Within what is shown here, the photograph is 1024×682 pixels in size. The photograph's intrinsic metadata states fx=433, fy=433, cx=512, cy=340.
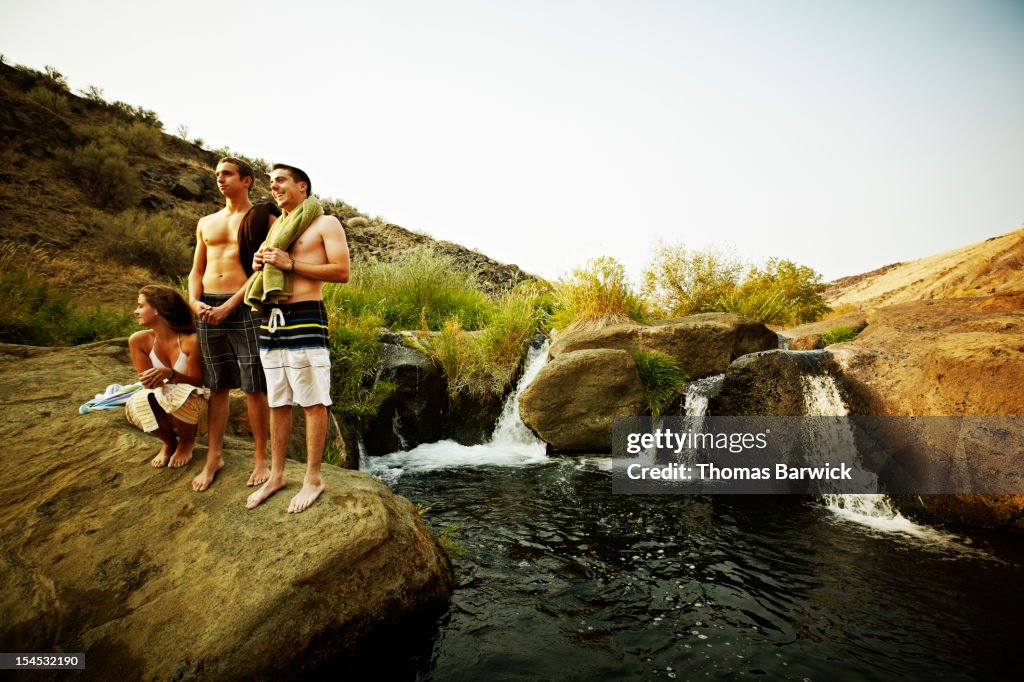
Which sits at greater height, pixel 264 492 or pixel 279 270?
pixel 279 270

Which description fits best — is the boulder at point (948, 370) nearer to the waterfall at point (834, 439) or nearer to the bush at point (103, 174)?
the waterfall at point (834, 439)

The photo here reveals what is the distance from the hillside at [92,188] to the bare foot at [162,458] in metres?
8.03

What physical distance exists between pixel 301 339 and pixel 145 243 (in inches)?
452

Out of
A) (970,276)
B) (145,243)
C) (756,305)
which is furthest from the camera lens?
(970,276)

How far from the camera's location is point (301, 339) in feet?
8.46

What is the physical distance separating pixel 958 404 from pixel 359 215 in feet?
79.1

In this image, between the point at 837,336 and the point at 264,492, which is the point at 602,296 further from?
the point at 264,492

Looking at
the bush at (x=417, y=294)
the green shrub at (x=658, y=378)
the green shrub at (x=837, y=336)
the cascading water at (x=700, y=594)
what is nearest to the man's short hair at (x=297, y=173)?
the cascading water at (x=700, y=594)

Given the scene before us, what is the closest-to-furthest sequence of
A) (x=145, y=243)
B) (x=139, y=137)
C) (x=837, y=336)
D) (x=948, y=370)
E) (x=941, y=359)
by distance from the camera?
(x=948, y=370) → (x=941, y=359) → (x=837, y=336) → (x=145, y=243) → (x=139, y=137)

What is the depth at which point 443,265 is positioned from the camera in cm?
1143

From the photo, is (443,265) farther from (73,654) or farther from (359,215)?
(359,215)

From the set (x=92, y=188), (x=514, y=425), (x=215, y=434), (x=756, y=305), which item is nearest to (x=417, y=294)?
(x=514, y=425)

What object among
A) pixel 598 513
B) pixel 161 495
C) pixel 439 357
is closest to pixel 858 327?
pixel 598 513

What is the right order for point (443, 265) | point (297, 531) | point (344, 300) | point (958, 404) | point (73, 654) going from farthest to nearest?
point (443, 265)
point (344, 300)
point (958, 404)
point (297, 531)
point (73, 654)
